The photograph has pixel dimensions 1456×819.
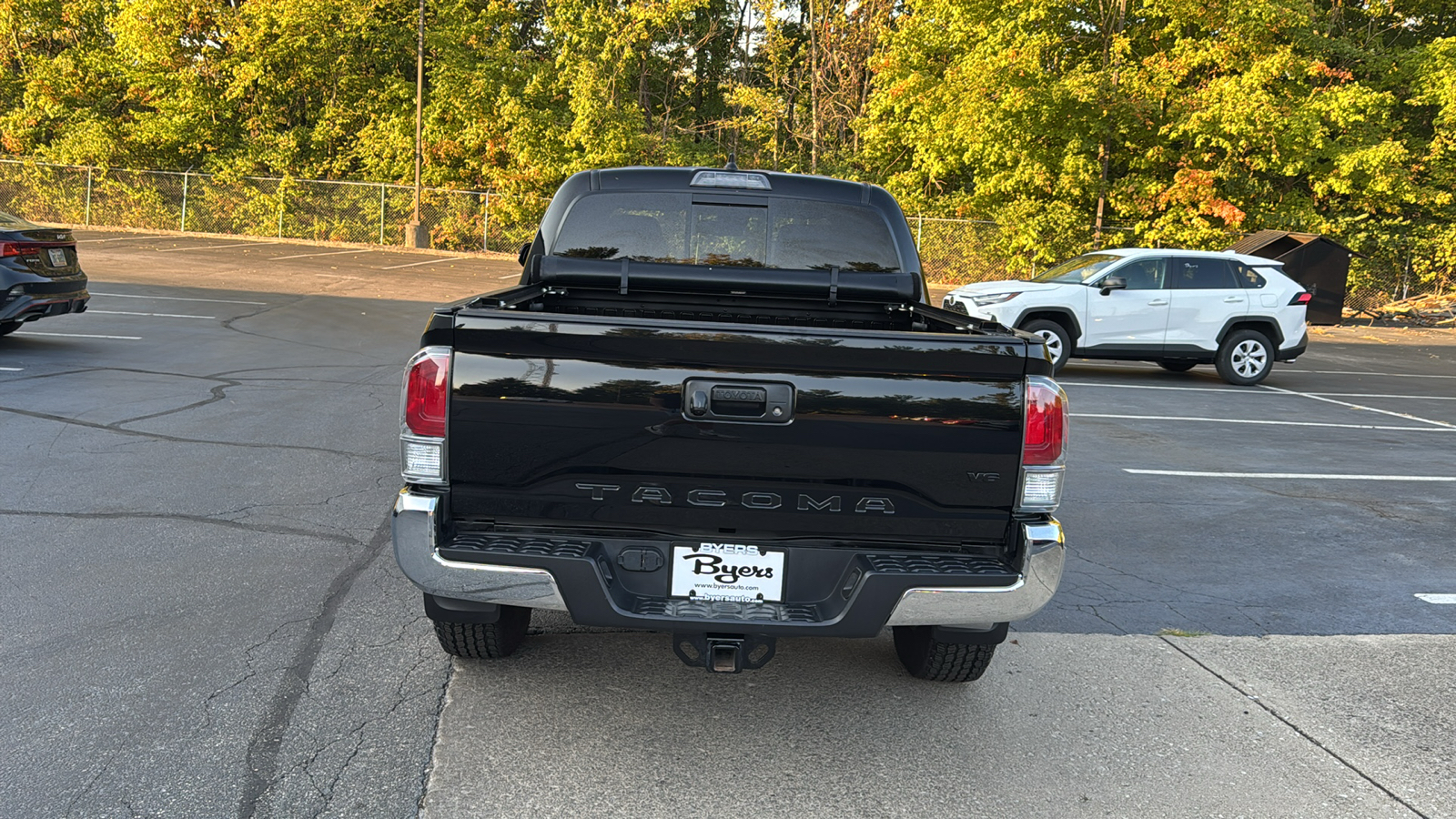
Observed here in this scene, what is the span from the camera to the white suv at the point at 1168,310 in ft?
45.1

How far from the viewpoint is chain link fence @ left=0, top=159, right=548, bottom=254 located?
3391 centimetres

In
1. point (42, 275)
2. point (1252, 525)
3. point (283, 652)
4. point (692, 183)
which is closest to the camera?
point (283, 652)

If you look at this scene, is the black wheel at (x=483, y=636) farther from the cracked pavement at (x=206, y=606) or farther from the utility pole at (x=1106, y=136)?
the utility pole at (x=1106, y=136)

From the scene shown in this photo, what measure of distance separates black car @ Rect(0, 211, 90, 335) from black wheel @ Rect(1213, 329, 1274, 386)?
45.2 feet

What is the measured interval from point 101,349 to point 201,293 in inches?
283

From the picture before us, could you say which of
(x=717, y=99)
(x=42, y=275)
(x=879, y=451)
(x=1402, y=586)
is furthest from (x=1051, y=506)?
(x=717, y=99)

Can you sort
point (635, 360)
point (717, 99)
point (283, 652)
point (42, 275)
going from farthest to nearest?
1. point (717, 99)
2. point (42, 275)
3. point (283, 652)
4. point (635, 360)

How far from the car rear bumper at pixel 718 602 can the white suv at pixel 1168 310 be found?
1079 centimetres

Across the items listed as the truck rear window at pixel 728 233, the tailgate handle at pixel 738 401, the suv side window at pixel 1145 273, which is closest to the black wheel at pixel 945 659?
the tailgate handle at pixel 738 401

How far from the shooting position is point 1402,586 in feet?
18.7

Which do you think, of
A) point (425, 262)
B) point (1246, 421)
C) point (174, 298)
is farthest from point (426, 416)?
point (425, 262)

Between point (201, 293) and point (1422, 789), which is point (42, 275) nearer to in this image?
point (201, 293)

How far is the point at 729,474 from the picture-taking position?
10.5ft

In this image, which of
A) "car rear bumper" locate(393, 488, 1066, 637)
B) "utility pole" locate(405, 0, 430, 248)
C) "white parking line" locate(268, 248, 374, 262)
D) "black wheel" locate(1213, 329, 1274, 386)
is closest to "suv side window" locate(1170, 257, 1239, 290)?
"black wheel" locate(1213, 329, 1274, 386)
